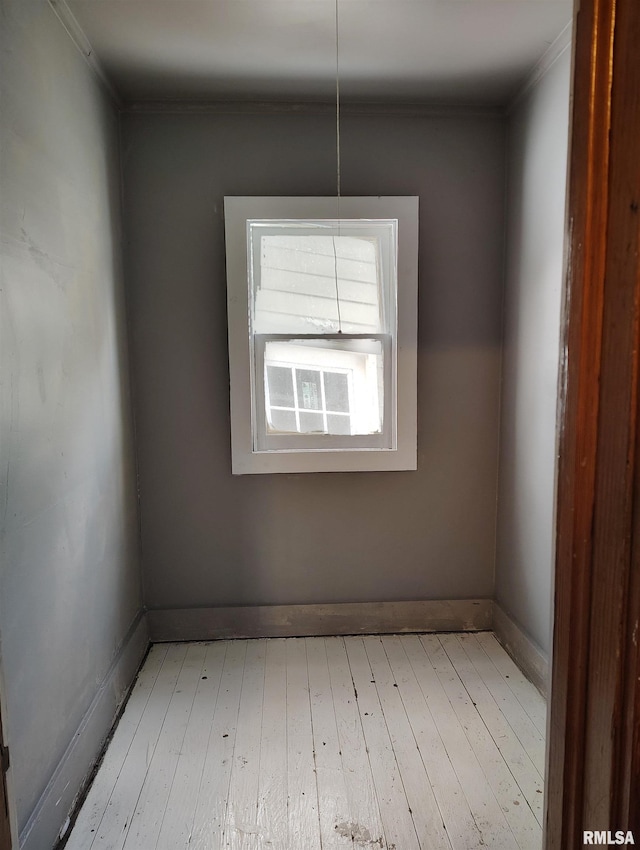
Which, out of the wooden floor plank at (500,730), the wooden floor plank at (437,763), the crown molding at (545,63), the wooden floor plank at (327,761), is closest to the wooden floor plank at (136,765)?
the wooden floor plank at (327,761)

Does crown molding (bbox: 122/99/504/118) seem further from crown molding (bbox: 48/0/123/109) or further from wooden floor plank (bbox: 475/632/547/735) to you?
wooden floor plank (bbox: 475/632/547/735)

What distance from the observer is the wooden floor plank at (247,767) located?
157cm

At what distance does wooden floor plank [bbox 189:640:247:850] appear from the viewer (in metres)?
1.57

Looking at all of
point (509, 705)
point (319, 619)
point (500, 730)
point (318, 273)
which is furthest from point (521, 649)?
point (318, 273)

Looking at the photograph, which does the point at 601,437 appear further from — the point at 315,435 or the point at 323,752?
the point at 315,435

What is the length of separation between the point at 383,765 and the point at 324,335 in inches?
70.5

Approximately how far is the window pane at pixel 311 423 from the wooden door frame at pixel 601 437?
6.28 ft

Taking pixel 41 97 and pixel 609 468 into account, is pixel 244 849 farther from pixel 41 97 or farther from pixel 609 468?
pixel 41 97

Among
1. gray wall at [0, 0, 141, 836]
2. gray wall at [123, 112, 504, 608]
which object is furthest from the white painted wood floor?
gray wall at [123, 112, 504, 608]

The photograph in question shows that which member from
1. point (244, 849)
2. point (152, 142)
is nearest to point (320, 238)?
point (152, 142)

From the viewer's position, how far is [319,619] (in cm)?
272

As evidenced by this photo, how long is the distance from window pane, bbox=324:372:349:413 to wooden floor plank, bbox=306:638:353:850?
3.93ft

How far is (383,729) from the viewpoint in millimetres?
2016

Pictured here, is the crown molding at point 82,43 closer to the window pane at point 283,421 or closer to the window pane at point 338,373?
the window pane at point 338,373
